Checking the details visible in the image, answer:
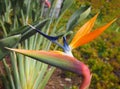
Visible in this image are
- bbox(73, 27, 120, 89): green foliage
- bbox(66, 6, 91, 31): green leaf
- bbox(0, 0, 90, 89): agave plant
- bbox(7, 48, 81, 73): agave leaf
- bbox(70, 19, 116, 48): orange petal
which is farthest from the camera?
bbox(73, 27, 120, 89): green foliage

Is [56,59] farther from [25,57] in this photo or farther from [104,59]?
[104,59]

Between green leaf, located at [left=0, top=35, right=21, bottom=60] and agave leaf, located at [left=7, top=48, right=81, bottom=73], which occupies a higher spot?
green leaf, located at [left=0, top=35, right=21, bottom=60]

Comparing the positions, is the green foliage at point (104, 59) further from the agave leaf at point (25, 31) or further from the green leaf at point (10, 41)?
the green leaf at point (10, 41)

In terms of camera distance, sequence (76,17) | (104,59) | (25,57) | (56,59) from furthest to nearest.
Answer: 1. (104,59)
2. (25,57)
3. (76,17)
4. (56,59)

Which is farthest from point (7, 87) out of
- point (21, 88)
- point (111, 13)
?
point (111, 13)

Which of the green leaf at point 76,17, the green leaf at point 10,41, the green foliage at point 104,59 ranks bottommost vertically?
the green foliage at point 104,59

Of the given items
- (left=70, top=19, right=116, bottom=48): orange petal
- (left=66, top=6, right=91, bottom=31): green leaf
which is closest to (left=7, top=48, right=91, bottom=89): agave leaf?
(left=70, top=19, right=116, bottom=48): orange petal

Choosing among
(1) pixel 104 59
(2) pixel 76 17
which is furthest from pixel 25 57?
(1) pixel 104 59

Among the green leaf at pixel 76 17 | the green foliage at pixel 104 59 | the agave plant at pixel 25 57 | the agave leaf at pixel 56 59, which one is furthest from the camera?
the green foliage at pixel 104 59

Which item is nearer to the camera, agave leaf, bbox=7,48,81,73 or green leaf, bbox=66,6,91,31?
agave leaf, bbox=7,48,81,73

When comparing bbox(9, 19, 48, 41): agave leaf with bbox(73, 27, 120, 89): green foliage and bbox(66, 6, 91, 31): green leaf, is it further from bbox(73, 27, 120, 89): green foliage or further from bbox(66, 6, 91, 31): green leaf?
bbox(73, 27, 120, 89): green foliage

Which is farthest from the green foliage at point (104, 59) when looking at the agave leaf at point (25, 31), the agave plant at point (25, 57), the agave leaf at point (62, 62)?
the agave leaf at point (62, 62)

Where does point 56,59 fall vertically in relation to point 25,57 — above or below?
above

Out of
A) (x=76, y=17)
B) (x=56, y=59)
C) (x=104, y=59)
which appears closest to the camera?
(x=56, y=59)
